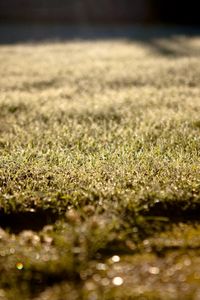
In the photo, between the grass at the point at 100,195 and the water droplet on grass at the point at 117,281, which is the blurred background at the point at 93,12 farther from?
the water droplet on grass at the point at 117,281

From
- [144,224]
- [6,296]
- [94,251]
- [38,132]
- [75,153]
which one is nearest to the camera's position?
[6,296]

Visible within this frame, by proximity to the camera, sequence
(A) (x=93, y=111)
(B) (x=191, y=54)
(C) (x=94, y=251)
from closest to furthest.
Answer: (C) (x=94, y=251) → (A) (x=93, y=111) → (B) (x=191, y=54)

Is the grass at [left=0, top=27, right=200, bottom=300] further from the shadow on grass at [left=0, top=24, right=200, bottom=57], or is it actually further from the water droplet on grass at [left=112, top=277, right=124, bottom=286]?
the shadow on grass at [left=0, top=24, right=200, bottom=57]

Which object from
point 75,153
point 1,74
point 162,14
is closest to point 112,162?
point 75,153

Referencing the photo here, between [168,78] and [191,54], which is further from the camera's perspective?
[191,54]

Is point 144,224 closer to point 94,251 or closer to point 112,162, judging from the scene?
point 94,251

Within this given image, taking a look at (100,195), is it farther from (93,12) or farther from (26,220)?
(93,12)
